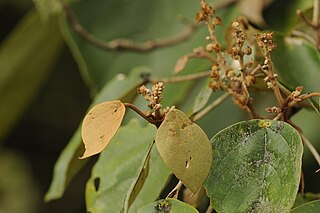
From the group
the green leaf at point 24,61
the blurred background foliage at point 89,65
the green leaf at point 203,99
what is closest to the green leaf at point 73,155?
the blurred background foliage at point 89,65

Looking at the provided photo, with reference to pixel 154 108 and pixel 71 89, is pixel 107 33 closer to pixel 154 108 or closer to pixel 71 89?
pixel 154 108

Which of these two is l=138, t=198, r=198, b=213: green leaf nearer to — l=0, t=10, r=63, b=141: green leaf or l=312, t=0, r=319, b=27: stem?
l=312, t=0, r=319, b=27: stem

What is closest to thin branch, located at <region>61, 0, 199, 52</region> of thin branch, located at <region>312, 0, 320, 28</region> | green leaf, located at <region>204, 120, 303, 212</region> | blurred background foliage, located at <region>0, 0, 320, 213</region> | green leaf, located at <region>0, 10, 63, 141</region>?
blurred background foliage, located at <region>0, 0, 320, 213</region>

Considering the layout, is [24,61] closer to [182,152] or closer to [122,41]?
[122,41]

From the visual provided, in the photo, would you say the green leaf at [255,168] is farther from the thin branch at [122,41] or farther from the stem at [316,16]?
the thin branch at [122,41]

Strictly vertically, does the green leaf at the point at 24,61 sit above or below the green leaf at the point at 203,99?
below
